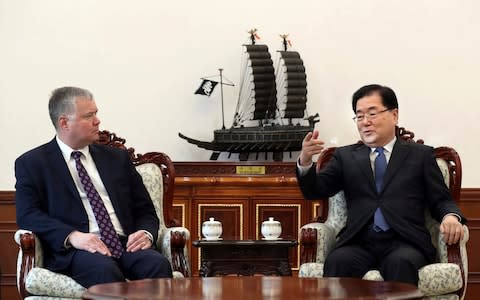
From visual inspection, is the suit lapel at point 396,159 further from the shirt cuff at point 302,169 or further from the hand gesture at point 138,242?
the hand gesture at point 138,242

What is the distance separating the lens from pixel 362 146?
15.3ft

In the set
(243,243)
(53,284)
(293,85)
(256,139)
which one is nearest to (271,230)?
(243,243)

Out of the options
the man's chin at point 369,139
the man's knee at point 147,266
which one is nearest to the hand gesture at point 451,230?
the man's chin at point 369,139

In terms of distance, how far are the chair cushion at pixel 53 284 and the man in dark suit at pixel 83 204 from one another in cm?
4

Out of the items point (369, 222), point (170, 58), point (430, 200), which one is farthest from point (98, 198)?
point (170, 58)

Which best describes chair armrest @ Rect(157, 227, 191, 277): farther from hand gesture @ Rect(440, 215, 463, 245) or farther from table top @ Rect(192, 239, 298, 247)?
hand gesture @ Rect(440, 215, 463, 245)

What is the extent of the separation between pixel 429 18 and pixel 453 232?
2.90 meters

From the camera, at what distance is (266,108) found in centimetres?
671

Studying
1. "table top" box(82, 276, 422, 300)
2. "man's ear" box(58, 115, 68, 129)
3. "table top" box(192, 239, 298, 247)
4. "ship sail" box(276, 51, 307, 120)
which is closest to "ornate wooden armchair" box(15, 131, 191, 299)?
"table top" box(192, 239, 298, 247)

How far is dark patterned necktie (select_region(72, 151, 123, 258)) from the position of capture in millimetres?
4203

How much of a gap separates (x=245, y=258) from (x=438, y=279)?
1.19 m

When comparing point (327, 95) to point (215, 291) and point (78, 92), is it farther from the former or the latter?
point (215, 291)

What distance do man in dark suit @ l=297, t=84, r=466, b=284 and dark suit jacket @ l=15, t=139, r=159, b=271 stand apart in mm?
798

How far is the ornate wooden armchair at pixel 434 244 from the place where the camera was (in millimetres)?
4125
